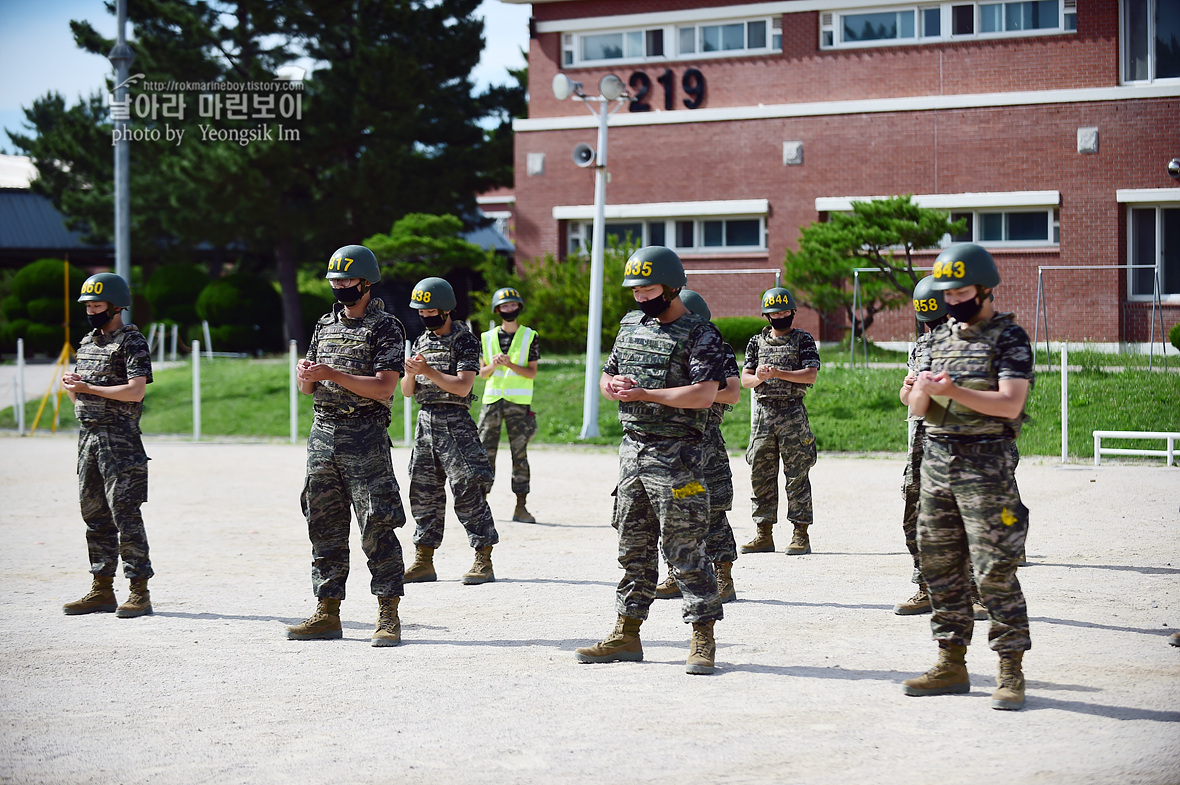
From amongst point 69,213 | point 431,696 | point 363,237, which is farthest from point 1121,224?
point 69,213

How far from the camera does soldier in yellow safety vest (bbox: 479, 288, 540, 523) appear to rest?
39.2 feet

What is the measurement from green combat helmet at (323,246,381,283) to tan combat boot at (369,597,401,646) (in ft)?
6.37

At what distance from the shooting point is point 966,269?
6043mm

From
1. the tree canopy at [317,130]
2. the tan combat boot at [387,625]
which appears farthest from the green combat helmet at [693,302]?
the tree canopy at [317,130]

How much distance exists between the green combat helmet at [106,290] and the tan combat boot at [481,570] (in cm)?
312

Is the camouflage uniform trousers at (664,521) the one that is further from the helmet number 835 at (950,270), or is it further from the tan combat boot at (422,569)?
the tan combat boot at (422,569)

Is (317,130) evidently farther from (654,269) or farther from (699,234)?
(654,269)

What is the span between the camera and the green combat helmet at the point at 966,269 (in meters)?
6.04

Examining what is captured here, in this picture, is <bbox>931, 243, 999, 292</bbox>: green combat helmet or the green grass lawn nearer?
<bbox>931, 243, 999, 292</bbox>: green combat helmet

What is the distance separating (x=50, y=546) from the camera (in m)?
11.6

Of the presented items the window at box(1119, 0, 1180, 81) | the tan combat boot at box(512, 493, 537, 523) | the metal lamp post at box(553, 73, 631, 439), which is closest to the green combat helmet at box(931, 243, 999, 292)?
the tan combat boot at box(512, 493, 537, 523)

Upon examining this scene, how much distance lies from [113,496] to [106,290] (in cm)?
141

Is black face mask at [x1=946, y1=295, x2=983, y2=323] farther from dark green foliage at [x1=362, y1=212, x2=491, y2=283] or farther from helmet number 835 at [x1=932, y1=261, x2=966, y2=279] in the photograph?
dark green foliage at [x1=362, y1=212, x2=491, y2=283]

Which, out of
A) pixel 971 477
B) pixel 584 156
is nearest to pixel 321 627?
pixel 971 477
